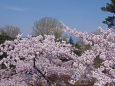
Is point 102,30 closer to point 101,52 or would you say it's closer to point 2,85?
point 101,52

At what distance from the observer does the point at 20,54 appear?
381 cm

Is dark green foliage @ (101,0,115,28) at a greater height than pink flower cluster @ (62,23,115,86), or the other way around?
dark green foliage @ (101,0,115,28)

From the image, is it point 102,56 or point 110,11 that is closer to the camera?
point 102,56

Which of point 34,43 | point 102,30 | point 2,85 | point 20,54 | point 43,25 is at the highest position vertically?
point 43,25

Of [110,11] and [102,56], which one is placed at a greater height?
[110,11]

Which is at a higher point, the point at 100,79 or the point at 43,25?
the point at 43,25

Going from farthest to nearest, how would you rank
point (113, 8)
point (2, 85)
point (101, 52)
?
point (113, 8), point (2, 85), point (101, 52)

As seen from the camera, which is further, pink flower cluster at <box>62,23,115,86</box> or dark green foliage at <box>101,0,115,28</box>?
dark green foliage at <box>101,0,115,28</box>

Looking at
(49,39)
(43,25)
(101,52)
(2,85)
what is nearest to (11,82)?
(2,85)

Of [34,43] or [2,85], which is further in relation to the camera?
[2,85]

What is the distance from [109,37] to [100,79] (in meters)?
1.31

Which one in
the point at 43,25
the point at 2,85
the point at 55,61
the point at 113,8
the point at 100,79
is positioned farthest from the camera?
the point at 43,25

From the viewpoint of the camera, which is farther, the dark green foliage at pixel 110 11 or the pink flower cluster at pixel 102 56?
the dark green foliage at pixel 110 11

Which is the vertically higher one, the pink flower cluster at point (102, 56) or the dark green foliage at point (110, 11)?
the dark green foliage at point (110, 11)
